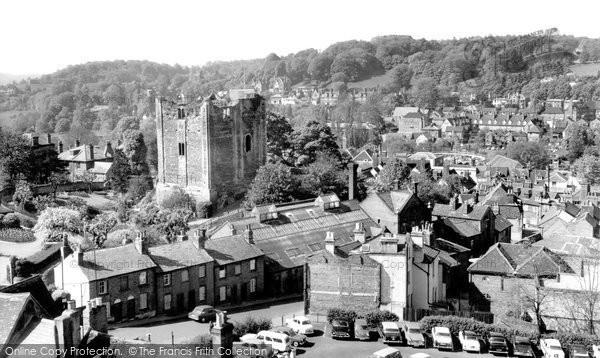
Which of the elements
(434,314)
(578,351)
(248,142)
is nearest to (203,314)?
(434,314)

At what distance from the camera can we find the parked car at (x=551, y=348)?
91.6 ft

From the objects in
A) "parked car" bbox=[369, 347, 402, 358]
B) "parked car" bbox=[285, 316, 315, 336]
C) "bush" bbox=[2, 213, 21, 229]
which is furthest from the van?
"bush" bbox=[2, 213, 21, 229]

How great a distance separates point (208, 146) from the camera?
51.6m

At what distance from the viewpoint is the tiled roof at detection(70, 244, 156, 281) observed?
30656 millimetres

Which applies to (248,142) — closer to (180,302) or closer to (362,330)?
(180,302)

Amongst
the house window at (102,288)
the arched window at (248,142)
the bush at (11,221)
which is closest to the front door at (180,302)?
the house window at (102,288)

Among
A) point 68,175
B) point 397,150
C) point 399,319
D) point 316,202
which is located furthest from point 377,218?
point 397,150

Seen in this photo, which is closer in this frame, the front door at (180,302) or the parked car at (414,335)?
the parked car at (414,335)

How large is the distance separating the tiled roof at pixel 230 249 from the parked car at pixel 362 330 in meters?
7.37

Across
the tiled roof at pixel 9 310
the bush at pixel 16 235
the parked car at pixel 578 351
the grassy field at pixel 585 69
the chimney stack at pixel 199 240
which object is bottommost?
the parked car at pixel 578 351

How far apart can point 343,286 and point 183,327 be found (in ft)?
22.7

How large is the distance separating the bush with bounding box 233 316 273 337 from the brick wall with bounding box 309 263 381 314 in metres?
3.50

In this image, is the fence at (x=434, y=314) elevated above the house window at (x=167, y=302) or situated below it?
below

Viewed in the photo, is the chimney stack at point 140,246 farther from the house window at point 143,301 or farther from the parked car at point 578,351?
the parked car at point 578,351
